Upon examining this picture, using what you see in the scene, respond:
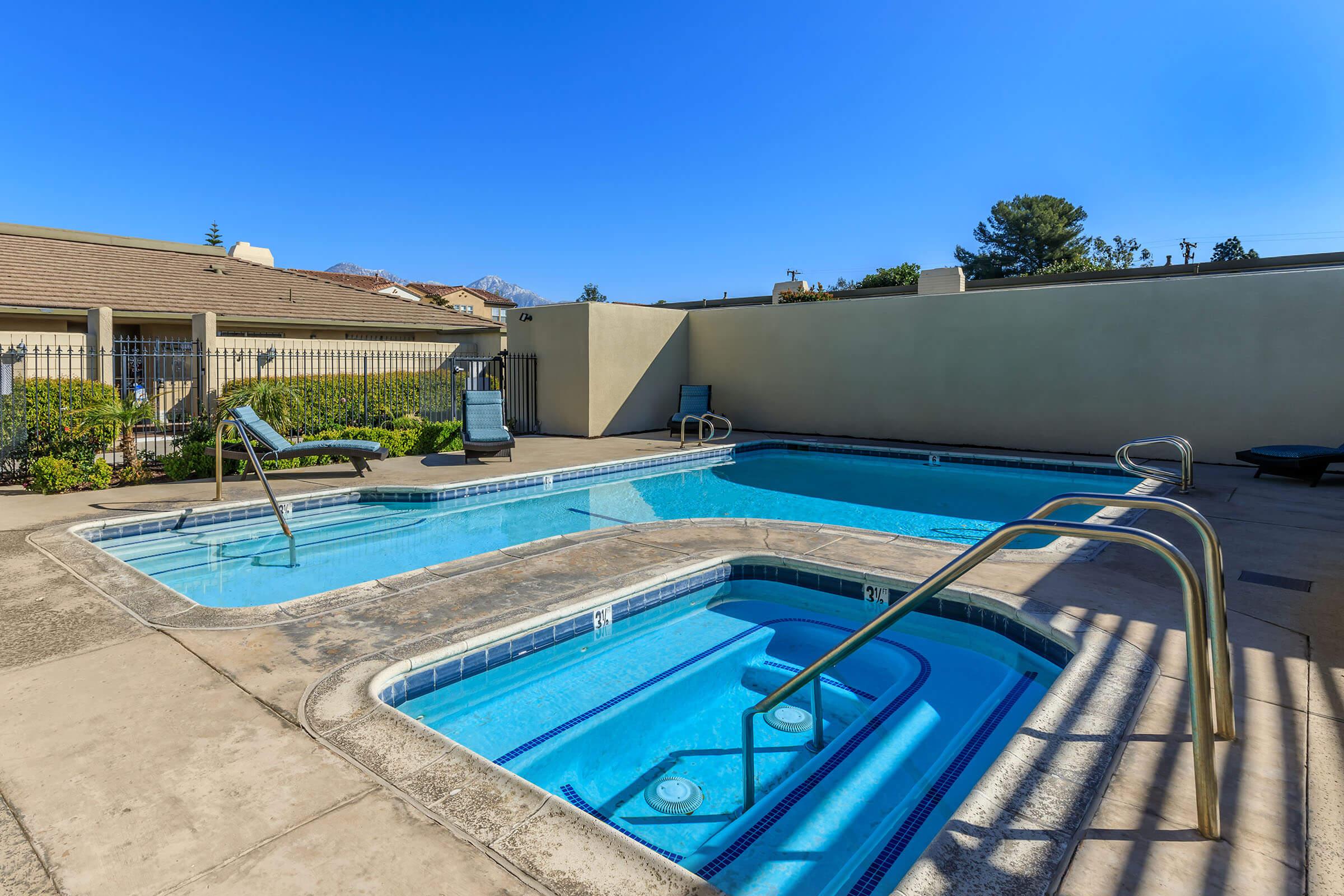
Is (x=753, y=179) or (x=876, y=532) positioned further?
(x=753, y=179)

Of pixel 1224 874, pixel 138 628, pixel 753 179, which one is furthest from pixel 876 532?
pixel 753 179

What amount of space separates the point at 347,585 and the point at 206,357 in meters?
7.81

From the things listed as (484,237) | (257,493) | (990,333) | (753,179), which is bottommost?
(257,493)

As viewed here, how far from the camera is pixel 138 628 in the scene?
12.4 feet

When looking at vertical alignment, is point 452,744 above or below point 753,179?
below

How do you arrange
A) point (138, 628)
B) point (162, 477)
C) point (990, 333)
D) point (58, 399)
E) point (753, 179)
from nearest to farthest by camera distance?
point (138, 628) < point (162, 477) < point (58, 399) < point (990, 333) < point (753, 179)

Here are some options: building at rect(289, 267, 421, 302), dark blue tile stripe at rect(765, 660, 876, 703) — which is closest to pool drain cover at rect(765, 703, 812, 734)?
dark blue tile stripe at rect(765, 660, 876, 703)

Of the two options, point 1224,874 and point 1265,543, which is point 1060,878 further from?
point 1265,543

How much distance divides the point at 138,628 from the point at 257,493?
4.24 meters

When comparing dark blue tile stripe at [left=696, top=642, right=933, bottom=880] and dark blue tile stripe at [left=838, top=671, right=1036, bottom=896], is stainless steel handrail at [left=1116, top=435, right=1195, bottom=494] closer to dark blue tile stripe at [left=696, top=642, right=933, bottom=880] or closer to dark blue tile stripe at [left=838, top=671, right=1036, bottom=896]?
dark blue tile stripe at [left=838, top=671, right=1036, bottom=896]

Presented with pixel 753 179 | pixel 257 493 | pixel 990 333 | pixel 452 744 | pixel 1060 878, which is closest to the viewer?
pixel 1060 878

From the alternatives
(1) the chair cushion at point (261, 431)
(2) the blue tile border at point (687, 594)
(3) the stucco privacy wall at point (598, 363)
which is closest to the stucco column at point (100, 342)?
(1) the chair cushion at point (261, 431)

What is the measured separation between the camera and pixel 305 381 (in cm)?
1416

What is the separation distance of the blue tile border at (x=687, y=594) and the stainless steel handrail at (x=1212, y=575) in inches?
39.4
